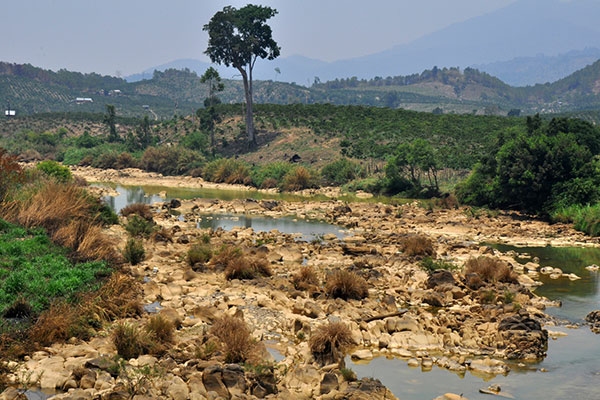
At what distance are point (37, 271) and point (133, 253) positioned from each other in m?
5.00

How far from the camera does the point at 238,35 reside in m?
64.9

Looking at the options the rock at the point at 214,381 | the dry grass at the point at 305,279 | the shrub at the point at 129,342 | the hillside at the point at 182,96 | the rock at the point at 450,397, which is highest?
the hillside at the point at 182,96

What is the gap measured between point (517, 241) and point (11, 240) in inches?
782

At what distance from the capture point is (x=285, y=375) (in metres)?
11.2

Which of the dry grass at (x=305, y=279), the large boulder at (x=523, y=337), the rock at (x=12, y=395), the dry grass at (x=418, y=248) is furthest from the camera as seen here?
the dry grass at (x=418, y=248)

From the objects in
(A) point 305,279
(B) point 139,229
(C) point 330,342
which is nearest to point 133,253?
(B) point 139,229

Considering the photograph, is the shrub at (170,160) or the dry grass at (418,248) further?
the shrub at (170,160)

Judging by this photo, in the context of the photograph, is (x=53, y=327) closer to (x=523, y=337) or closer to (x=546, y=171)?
(x=523, y=337)

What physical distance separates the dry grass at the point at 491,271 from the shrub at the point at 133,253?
1003 centimetres

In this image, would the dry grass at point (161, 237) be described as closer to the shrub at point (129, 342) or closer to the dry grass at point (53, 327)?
the dry grass at point (53, 327)

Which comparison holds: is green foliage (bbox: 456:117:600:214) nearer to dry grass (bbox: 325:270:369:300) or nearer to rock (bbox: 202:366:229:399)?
dry grass (bbox: 325:270:369:300)

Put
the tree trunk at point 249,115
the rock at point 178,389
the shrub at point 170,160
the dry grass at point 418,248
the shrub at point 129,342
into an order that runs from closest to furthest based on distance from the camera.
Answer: the rock at point 178,389 < the shrub at point 129,342 < the dry grass at point 418,248 < the shrub at point 170,160 < the tree trunk at point 249,115

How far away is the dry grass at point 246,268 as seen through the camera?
59.8 feet

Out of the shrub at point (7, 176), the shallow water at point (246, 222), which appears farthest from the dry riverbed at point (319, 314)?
the shrub at point (7, 176)
